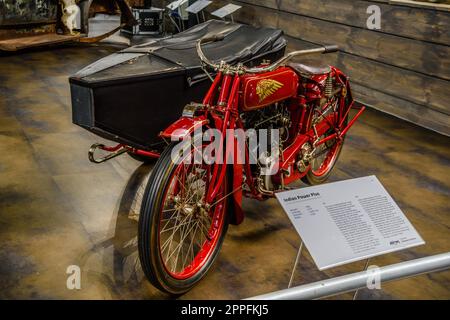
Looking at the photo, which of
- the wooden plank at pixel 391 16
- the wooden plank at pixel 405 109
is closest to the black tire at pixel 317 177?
the wooden plank at pixel 405 109

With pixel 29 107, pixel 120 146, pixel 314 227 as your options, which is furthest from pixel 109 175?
pixel 314 227

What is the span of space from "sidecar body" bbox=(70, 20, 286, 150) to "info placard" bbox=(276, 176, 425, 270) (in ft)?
4.89

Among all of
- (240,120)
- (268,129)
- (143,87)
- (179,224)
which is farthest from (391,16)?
(179,224)

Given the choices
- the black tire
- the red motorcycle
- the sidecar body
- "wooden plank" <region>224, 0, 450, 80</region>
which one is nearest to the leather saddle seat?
the red motorcycle

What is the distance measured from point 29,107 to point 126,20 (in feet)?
10.0

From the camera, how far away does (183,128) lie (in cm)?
226

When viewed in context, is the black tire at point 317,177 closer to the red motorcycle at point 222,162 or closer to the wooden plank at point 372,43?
the red motorcycle at point 222,162

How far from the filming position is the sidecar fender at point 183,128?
87.6 inches

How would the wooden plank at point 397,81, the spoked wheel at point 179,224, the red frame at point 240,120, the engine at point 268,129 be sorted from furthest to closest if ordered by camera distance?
Answer: the wooden plank at point 397,81
the engine at point 268,129
the red frame at point 240,120
the spoked wheel at point 179,224

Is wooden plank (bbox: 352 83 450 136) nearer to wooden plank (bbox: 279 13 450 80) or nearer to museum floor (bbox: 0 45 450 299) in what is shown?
museum floor (bbox: 0 45 450 299)

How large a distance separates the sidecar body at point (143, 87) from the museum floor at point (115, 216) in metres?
0.45

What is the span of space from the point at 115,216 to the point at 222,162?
36.2 inches

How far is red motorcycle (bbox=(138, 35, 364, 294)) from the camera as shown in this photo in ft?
7.18

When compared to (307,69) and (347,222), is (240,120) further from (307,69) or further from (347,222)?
(347,222)
